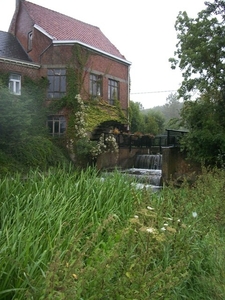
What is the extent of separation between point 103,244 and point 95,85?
1931 cm

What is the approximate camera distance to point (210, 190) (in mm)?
5047

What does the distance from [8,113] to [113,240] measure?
12.7m

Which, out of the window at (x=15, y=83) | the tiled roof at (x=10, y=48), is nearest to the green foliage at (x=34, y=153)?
the window at (x=15, y=83)

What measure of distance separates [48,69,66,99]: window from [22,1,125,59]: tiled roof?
2104 millimetres

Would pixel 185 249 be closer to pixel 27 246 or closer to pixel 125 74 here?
pixel 27 246

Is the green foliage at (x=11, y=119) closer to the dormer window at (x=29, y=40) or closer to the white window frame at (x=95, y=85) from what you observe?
the white window frame at (x=95, y=85)

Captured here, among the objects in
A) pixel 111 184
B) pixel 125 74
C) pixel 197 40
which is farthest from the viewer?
pixel 125 74

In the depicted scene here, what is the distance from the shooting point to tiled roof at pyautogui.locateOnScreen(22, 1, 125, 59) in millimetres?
→ 20984

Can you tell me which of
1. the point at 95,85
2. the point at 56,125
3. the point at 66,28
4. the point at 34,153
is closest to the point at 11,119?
the point at 34,153

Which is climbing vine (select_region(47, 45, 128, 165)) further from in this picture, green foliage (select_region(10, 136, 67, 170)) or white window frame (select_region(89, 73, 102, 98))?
green foliage (select_region(10, 136, 67, 170))

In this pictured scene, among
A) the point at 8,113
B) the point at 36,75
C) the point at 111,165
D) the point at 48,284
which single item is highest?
the point at 36,75

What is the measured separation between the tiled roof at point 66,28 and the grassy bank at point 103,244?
17.6 meters

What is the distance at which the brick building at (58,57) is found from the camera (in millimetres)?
19797

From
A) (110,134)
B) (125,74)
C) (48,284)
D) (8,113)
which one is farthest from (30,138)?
(48,284)
